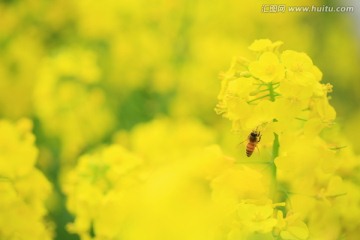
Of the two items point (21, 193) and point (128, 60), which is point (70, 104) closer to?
point (128, 60)

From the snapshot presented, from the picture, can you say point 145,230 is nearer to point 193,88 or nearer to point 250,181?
point 250,181

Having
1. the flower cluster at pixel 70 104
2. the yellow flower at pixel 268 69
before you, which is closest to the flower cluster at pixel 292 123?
the yellow flower at pixel 268 69

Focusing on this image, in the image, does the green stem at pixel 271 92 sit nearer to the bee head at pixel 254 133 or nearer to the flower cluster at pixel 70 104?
the bee head at pixel 254 133

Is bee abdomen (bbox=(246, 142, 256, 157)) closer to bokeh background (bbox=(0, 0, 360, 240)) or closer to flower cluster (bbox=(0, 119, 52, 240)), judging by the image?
flower cluster (bbox=(0, 119, 52, 240))

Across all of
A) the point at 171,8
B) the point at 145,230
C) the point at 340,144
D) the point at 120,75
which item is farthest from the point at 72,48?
the point at 145,230

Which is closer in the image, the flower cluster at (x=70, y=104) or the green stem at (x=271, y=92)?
the green stem at (x=271, y=92)

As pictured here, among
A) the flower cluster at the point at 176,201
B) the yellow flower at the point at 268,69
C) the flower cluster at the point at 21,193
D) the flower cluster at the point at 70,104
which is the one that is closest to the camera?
the flower cluster at the point at 176,201

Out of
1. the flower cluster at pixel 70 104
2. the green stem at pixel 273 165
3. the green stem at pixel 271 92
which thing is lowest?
the flower cluster at pixel 70 104
